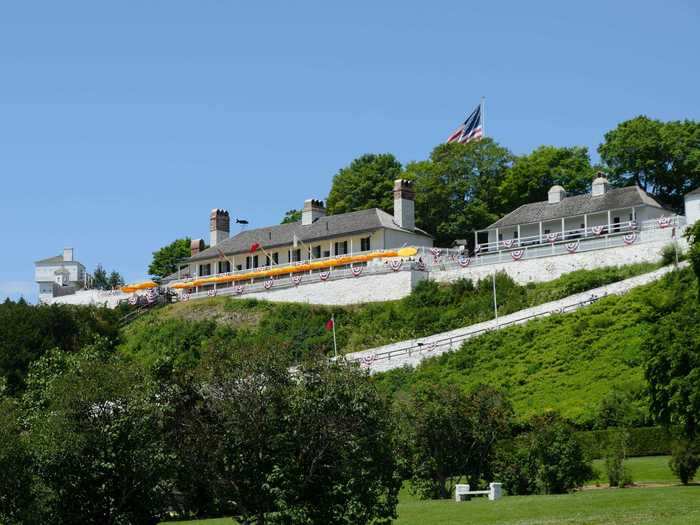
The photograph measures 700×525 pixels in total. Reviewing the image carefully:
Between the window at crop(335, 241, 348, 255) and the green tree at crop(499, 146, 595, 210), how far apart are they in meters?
13.4

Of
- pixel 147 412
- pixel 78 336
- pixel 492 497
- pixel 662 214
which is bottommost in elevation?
pixel 492 497

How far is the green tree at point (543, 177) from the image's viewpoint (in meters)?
83.1

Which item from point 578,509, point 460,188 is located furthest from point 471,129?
point 578,509

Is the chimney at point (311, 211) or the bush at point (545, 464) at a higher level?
the chimney at point (311, 211)

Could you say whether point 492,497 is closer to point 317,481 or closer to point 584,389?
point 317,481

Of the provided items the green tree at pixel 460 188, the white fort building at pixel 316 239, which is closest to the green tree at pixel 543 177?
the green tree at pixel 460 188

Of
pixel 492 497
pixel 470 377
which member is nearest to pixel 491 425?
pixel 492 497

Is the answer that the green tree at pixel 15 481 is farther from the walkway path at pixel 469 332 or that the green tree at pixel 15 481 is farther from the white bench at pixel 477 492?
the walkway path at pixel 469 332

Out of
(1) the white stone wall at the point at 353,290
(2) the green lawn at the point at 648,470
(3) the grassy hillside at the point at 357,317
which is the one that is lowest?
(2) the green lawn at the point at 648,470

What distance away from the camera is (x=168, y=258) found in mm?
114750

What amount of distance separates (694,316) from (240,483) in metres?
16.3

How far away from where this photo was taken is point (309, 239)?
78562mm

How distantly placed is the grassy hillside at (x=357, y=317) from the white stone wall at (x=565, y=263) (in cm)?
74

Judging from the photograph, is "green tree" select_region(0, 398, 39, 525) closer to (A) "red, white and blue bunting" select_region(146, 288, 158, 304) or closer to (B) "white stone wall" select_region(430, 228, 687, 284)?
(B) "white stone wall" select_region(430, 228, 687, 284)
